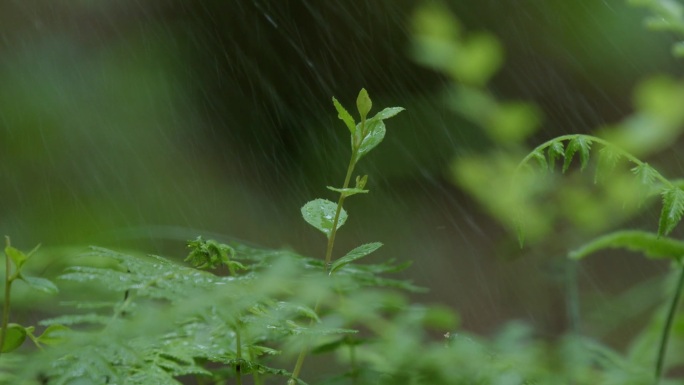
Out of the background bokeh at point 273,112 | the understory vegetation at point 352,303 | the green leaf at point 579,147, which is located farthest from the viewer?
the background bokeh at point 273,112

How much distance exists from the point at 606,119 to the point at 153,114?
103 inches

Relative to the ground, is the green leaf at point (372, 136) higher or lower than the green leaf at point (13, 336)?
higher

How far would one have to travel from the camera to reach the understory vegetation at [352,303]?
68cm

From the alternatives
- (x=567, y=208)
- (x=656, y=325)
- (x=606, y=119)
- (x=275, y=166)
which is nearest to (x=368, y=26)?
(x=275, y=166)

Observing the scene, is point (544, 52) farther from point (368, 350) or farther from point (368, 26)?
point (368, 350)

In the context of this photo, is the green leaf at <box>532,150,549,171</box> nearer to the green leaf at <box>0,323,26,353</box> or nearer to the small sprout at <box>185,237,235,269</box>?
the small sprout at <box>185,237,235,269</box>

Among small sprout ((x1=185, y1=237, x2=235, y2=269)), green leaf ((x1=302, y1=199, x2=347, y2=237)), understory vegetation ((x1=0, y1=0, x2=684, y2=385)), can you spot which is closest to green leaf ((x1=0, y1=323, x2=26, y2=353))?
understory vegetation ((x1=0, y1=0, x2=684, y2=385))

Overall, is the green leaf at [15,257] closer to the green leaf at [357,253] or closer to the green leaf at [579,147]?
the green leaf at [357,253]

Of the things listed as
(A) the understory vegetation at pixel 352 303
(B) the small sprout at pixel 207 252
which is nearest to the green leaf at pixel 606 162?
(A) the understory vegetation at pixel 352 303

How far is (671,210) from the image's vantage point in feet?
2.52

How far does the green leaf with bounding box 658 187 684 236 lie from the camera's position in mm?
757

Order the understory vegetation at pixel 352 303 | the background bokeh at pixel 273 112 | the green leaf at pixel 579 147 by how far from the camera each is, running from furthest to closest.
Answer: the background bokeh at pixel 273 112 < the green leaf at pixel 579 147 < the understory vegetation at pixel 352 303

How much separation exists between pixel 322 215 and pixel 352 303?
0.18 metres

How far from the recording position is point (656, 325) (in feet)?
3.41
